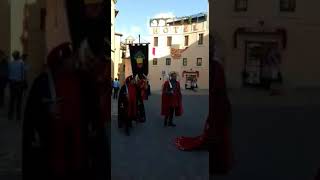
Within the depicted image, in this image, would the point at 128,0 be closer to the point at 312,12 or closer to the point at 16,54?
the point at 16,54

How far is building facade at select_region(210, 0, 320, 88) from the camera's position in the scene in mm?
1514

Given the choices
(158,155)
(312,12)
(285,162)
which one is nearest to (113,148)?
(158,155)

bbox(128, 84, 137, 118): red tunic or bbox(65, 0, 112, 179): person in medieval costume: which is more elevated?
bbox(65, 0, 112, 179): person in medieval costume

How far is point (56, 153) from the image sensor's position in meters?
1.58

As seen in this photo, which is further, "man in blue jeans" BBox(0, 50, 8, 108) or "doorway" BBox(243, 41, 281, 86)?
"man in blue jeans" BBox(0, 50, 8, 108)

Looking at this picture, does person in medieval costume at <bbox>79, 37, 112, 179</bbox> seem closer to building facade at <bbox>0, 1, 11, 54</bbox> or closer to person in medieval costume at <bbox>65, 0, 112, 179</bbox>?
person in medieval costume at <bbox>65, 0, 112, 179</bbox>

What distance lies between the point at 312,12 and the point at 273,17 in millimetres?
158

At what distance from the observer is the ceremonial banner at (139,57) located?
1567mm

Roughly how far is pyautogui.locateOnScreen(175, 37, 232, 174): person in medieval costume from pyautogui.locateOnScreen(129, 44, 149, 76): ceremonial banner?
24 centimetres

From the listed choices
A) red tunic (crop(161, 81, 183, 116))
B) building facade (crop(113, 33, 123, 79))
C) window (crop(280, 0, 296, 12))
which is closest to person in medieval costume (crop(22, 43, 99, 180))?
building facade (crop(113, 33, 123, 79))

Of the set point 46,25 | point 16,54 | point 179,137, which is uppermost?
point 46,25

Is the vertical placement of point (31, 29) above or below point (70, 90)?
above

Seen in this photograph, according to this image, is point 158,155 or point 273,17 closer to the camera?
point 273,17

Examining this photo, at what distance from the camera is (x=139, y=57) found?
1576 millimetres
